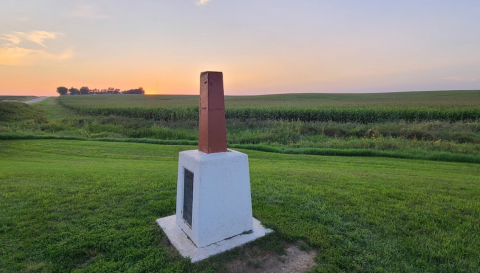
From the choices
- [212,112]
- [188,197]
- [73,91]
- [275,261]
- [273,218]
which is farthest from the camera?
[73,91]

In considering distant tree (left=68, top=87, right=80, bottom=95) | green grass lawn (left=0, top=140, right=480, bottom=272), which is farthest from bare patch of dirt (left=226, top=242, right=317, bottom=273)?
distant tree (left=68, top=87, right=80, bottom=95)

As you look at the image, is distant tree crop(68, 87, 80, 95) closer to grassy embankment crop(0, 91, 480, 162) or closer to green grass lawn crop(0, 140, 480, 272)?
grassy embankment crop(0, 91, 480, 162)

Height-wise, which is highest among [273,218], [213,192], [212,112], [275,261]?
[212,112]

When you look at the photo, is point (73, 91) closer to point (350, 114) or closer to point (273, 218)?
point (350, 114)

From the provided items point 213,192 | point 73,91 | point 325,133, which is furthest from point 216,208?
point 73,91

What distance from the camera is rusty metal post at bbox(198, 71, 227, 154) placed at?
3.31 meters

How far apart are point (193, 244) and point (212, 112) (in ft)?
5.30

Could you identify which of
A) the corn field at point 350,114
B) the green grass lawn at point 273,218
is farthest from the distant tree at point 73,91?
the green grass lawn at point 273,218

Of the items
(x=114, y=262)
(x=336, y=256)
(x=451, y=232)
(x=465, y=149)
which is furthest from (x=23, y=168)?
(x=465, y=149)

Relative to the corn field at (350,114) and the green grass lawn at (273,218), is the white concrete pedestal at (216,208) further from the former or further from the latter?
the corn field at (350,114)

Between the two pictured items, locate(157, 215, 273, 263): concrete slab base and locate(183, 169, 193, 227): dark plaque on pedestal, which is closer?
locate(157, 215, 273, 263): concrete slab base

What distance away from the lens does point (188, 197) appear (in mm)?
3533

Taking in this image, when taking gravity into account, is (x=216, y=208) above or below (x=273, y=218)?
above

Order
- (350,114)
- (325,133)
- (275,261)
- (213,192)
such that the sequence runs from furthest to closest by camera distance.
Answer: (350,114)
(325,133)
(213,192)
(275,261)
